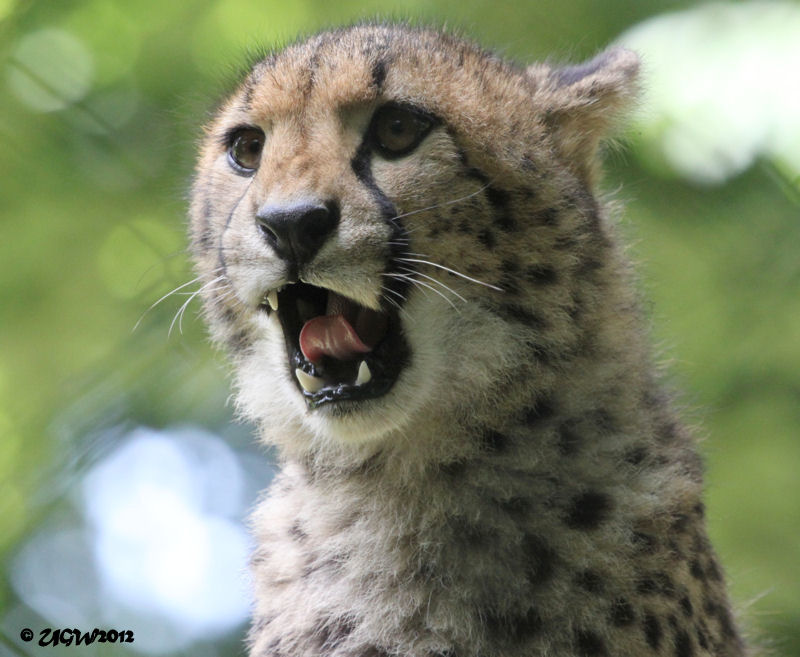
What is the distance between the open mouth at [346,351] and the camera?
1799 mm

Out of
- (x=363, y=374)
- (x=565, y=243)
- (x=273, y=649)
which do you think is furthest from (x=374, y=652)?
(x=565, y=243)

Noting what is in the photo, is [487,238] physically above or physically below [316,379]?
above

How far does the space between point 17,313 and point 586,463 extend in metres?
1.55

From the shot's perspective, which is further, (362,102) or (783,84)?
(783,84)

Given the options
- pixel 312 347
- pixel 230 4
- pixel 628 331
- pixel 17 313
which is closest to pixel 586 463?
pixel 628 331

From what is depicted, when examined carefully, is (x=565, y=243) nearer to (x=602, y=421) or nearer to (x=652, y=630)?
(x=602, y=421)

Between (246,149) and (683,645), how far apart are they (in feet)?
3.80

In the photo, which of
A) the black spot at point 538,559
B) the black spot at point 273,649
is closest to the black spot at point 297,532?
the black spot at point 273,649

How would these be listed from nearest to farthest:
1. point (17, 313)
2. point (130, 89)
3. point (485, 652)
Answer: point (485, 652) → point (17, 313) → point (130, 89)

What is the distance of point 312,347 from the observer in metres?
1.80

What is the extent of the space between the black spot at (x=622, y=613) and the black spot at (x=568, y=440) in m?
0.26

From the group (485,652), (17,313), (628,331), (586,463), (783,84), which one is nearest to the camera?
Answer: (485,652)

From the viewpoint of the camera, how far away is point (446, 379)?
1.86 m

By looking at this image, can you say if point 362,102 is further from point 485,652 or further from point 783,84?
point 783,84
